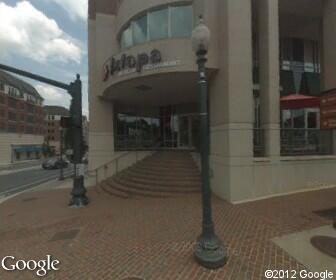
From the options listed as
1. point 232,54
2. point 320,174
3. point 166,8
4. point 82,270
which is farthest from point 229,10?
point 82,270

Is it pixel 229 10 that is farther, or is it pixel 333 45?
pixel 333 45

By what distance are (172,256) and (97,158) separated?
13.7 metres

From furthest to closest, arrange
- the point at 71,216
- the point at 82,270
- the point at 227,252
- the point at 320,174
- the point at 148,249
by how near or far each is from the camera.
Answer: the point at 320,174, the point at 71,216, the point at 148,249, the point at 227,252, the point at 82,270

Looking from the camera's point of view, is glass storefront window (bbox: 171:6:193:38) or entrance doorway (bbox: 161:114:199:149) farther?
entrance doorway (bbox: 161:114:199:149)

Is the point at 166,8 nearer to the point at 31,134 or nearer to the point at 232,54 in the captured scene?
the point at 232,54

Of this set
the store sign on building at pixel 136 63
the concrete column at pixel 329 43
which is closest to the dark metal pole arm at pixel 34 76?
the store sign on building at pixel 136 63

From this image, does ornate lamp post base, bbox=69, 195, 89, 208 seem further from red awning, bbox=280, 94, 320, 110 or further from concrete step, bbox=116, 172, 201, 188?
red awning, bbox=280, 94, 320, 110

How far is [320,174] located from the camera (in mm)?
11250

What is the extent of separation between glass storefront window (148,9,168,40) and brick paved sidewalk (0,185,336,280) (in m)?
7.45

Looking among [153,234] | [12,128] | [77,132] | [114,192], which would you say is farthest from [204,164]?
[12,128]

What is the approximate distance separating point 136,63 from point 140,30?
8.00 ft

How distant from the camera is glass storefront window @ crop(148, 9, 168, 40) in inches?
504

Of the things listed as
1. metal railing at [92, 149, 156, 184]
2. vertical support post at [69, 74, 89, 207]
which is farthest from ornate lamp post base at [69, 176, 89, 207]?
metal railing at [92, 149, 156, 184]

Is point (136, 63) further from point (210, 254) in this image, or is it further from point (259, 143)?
point (210, 254)
